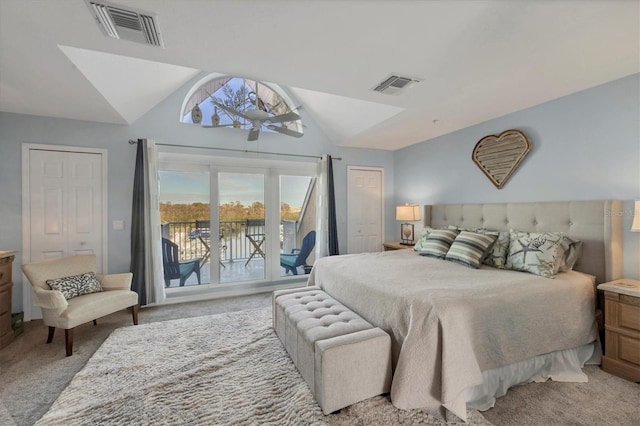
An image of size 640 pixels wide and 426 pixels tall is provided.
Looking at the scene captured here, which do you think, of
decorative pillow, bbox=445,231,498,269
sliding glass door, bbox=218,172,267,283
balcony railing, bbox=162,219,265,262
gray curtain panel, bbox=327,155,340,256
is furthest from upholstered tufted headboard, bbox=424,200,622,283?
balcony railing, bbox=162,219,265,262

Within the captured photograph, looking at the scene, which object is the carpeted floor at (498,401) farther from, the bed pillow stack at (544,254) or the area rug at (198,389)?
the bed pillow stack at (544,254)

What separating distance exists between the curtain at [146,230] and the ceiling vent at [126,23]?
209cm

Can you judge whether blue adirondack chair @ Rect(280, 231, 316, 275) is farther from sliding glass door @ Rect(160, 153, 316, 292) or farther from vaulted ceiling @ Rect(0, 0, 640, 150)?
vaulted ceiling @ Rect(0, 0, 640, 150)

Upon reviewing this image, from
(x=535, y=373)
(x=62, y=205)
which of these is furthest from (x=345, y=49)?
(x=62, y=205)

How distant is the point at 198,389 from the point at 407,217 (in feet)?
12.1

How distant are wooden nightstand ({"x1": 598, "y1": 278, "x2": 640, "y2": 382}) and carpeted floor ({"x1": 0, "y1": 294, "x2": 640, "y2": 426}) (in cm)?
10

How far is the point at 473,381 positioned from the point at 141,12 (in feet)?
9.89

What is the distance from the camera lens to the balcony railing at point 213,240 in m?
4.02

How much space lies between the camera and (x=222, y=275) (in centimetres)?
425

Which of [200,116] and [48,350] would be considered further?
[200,116]

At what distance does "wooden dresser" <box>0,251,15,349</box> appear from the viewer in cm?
263

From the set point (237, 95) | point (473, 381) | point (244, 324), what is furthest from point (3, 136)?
point (473, 381)

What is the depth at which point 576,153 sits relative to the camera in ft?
8.89

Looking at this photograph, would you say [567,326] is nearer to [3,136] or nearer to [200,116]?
[200,116]
